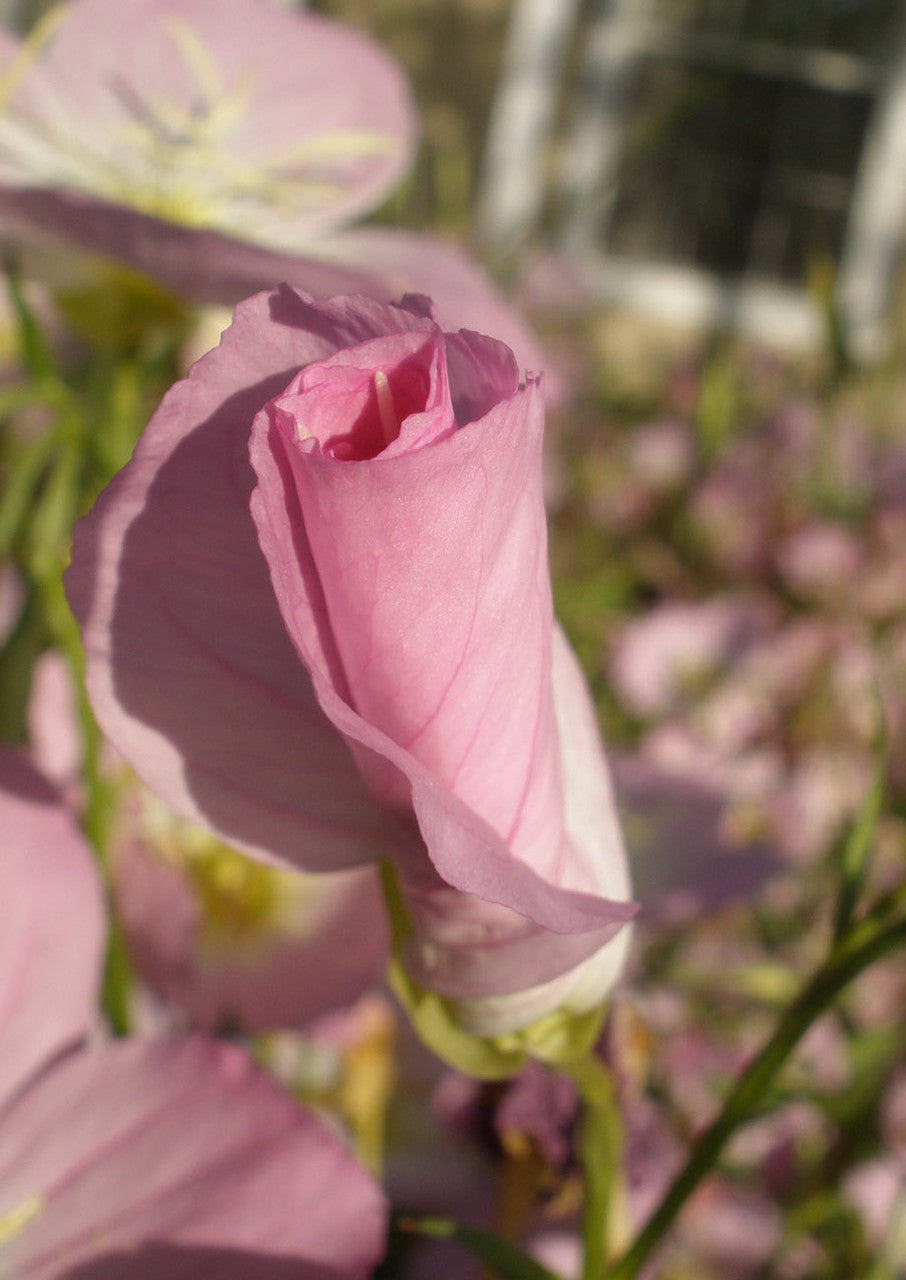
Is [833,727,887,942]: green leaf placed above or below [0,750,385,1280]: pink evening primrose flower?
above

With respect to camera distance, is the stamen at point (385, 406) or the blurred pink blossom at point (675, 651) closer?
the stamen at point (385, 406)

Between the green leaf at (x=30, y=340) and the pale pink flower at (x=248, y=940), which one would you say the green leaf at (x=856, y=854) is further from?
the green leaf at (x=30, y=340)

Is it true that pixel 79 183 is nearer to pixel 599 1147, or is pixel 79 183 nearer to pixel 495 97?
pixel 599 1147

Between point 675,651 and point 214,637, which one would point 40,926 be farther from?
point 675,651

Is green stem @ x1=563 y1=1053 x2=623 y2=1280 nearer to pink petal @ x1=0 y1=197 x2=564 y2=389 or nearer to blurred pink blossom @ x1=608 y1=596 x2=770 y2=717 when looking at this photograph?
pink petal @ x1=0 y1=197 x2=564 y2=389

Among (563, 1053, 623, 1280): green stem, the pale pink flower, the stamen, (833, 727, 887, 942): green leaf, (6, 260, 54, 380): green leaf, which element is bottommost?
the pale pink flower

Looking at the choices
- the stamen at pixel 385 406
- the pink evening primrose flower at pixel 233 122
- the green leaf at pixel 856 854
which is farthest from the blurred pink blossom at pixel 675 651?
the stamen at pixel 385 406

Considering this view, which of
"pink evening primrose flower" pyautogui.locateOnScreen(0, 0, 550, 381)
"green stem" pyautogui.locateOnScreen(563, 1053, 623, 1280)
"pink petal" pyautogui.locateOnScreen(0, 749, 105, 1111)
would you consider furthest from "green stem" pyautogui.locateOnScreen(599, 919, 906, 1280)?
"pink evening primrose flower" pyautogui.locateOnScreen(0, 0, 550, 381)
